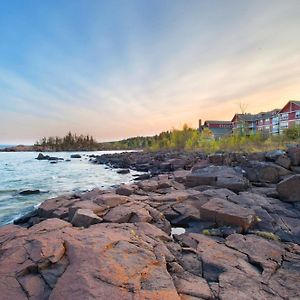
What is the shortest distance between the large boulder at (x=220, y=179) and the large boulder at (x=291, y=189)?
181 centimetres

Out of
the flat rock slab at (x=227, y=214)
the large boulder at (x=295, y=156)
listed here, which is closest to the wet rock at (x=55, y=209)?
the flat rock slab at (x=227, y=214)

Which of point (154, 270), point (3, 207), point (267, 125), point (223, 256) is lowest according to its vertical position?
point (3, 207)

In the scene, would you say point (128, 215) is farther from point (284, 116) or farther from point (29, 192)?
point (284, 116)

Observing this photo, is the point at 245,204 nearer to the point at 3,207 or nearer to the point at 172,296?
the point at 172,296

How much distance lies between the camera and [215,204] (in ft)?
21.9

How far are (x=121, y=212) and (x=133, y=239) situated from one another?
216 centimetres

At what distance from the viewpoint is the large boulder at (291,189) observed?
315 inches

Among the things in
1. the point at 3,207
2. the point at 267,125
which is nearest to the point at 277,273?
the point at 3,207

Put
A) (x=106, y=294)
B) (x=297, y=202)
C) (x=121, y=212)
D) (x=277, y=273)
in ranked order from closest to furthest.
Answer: (x=106, y=294), (x=277, y=273), (x=121, y=212), (x=297, y=202)

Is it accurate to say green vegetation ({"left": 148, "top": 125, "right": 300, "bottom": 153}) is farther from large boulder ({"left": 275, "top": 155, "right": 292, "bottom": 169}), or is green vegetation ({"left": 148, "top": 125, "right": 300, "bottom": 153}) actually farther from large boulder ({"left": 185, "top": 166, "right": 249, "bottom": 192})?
large boulder ({"left": 185, "top": 166, "right": 249, "bottom": 192})

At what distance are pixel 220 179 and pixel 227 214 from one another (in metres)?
4.69

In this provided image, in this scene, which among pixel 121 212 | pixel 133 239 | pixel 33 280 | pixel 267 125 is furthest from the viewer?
pixel 267 125

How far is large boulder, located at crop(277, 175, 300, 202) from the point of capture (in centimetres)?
800

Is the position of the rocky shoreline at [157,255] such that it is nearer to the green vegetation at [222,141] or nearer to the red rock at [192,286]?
the red rock at [192,286]
